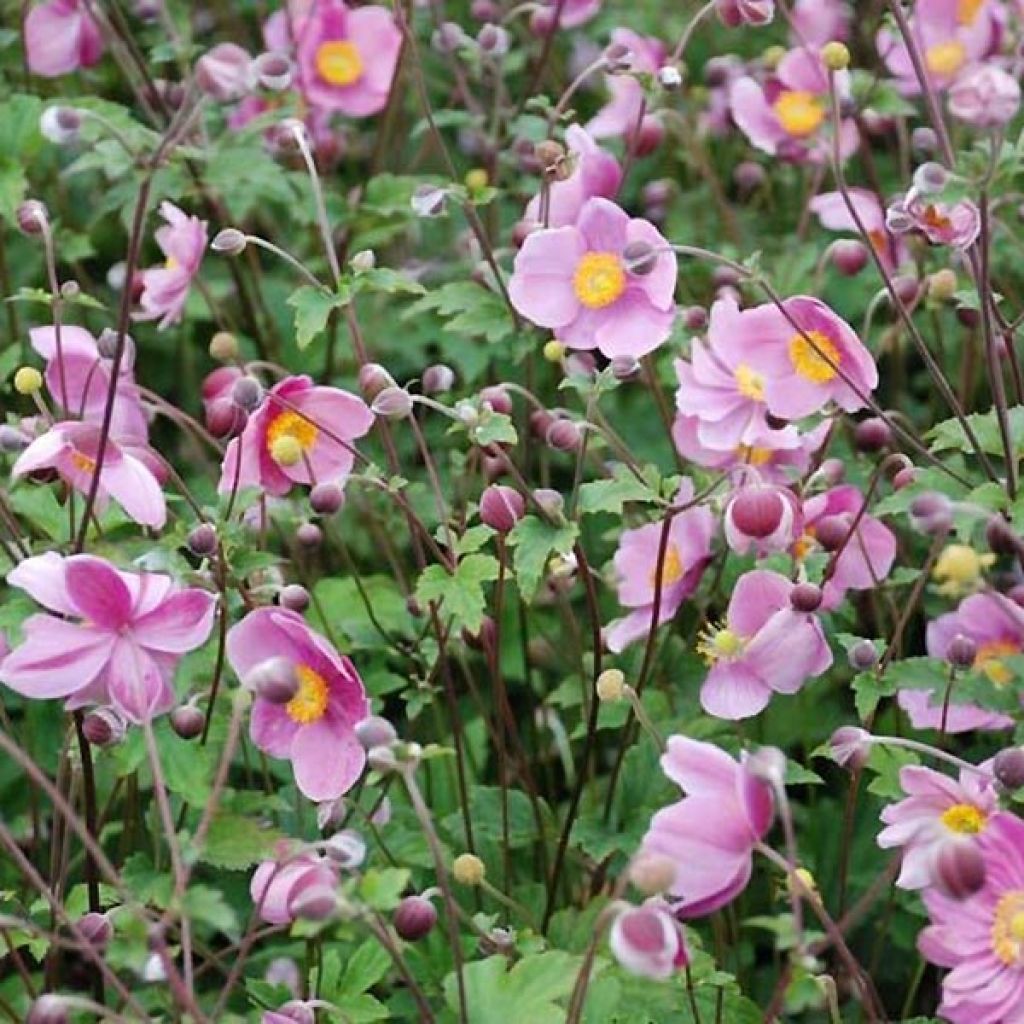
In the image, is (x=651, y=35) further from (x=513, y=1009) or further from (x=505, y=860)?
(x=513, y=1009)

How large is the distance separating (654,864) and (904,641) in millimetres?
1165

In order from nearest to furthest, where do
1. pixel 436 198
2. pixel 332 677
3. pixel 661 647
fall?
pixel 332 677 → pixel 436 198 → pixel 661 647

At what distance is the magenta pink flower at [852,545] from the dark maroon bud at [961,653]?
0.21 meters

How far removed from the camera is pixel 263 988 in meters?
2.03

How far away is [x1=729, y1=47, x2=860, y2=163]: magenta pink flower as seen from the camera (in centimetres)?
293

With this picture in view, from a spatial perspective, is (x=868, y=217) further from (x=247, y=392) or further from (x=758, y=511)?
(x=247, y=392)

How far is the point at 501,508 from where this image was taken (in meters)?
1.98

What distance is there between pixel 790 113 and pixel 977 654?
1148 millimetres

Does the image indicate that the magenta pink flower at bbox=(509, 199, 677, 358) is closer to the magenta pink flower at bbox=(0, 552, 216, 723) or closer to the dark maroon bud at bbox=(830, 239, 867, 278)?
→ the dark maroon bud at bbox=(830, 239, 867, 278)

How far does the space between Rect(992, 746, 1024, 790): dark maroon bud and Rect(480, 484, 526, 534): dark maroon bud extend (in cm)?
54

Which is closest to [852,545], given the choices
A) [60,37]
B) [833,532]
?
[833,532]

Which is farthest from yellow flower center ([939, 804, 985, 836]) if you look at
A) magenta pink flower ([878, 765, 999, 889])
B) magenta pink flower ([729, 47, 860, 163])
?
magenta pink flower ([729, 47, 860, 163])

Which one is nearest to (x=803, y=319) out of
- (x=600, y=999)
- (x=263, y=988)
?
(x=600, y=999)

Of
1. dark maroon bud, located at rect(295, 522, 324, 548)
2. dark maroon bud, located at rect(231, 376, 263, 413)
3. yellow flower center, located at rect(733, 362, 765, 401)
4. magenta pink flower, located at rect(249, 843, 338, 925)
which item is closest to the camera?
magenta pink flower, located at rect(249, 843, 338, 925)
